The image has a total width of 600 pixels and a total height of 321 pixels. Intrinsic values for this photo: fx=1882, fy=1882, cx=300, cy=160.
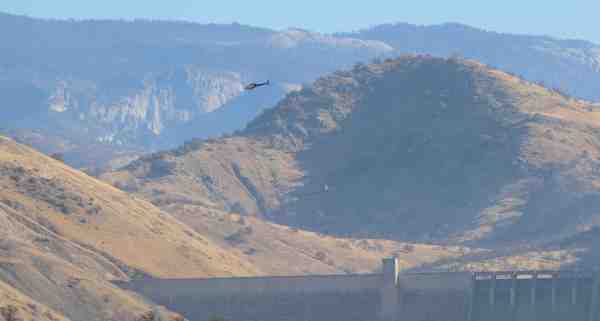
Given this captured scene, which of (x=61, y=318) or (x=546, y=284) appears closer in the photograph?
(x=61, y=318)

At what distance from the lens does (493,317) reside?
17312 cm

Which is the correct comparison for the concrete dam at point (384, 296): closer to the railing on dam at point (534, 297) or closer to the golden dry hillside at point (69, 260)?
the railing on dam at point (534, 297)

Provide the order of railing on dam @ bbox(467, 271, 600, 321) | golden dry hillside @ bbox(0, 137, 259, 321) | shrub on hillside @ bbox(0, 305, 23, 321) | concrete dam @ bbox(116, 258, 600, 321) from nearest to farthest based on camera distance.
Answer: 1. shrub on hillside @ bbox(0, 305, 23, 321)
2. golden dry hillside @ bbox(0, 137, 259, 321)
3. railing on dam @ bbox(467, 271, 600, 321)
4. concrete dam @ bbox(116, 258, 600, 321)

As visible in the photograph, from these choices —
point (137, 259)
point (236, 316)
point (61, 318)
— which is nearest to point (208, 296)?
point (236, 316)

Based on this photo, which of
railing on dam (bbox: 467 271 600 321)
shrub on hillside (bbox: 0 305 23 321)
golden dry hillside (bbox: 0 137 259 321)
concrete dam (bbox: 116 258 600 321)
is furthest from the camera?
concrete dam (bbox: 116 258 600 321)

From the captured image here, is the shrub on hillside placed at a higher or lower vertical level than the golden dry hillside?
higher

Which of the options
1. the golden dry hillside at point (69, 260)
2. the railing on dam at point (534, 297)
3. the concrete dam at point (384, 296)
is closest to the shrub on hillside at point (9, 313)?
the golden dry hillside at point (69, 260)

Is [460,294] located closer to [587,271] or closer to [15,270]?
[587,271]

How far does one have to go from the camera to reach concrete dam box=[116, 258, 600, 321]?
571ft

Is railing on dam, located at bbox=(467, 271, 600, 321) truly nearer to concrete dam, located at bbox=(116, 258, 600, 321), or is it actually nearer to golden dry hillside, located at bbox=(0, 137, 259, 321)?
concrete dam, located at bbox=(116, 258, 600, 321)

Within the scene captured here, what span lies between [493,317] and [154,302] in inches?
1231

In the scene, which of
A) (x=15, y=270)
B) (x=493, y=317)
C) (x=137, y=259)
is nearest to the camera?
(x=15, y=270)

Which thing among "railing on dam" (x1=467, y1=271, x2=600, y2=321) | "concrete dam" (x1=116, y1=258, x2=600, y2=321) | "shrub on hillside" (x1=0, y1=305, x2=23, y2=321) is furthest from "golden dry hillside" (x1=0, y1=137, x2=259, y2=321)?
"railing on dam" (x1=467, y1=271, x2=600, y2=321)

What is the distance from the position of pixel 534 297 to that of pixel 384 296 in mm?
14013
